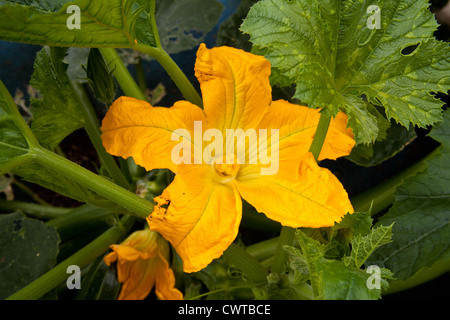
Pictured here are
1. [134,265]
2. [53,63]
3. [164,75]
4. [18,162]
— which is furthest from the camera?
[164,75]

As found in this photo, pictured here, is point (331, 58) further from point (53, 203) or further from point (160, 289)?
point (53, 203)

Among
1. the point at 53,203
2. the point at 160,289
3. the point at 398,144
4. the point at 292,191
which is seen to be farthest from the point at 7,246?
the point at 398,144

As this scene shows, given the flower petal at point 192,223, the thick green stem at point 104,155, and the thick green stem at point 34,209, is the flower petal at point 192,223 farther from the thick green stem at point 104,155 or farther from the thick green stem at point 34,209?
the thick green stem at point 34,209

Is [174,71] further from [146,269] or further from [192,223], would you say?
[146,269]

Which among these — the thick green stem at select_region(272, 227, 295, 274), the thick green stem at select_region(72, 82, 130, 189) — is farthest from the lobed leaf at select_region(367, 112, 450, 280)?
the thick green stem at select_region(72, 82, 130, 189)

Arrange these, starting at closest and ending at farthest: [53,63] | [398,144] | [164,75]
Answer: [53,63] < [398,144] < [164,75]

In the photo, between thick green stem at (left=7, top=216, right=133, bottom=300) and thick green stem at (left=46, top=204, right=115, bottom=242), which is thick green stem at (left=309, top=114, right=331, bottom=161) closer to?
thick green stem at (left=7, top=216, right=133, bottom=300)

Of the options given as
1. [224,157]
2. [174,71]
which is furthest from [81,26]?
[224,157]
